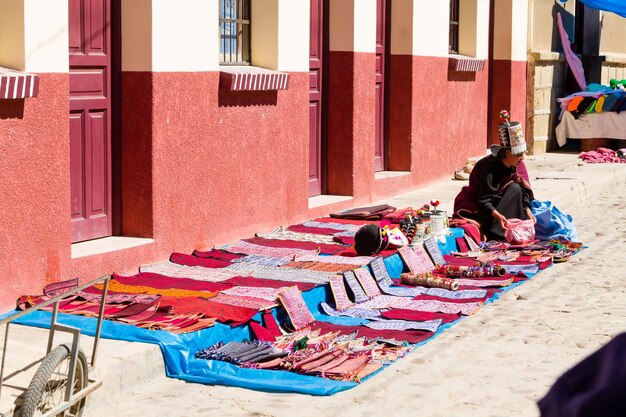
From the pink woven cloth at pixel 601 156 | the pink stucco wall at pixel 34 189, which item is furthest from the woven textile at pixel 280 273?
the pink woven cloth at pixel 601 156

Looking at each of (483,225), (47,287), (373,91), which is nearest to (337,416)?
(47,287)

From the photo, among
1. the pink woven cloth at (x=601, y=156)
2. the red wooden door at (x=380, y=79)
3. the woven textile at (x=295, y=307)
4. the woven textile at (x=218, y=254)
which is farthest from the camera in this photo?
the pink woven cloth at (x=601, y=156)

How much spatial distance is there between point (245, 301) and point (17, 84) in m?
1.90

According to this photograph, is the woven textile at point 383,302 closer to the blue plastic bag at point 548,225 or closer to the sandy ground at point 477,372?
the sandy ground at point 477,372

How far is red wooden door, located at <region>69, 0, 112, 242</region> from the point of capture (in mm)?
7301

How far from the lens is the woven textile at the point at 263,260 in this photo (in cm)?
804

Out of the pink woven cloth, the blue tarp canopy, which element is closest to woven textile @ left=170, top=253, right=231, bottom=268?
the blue tarp canopy

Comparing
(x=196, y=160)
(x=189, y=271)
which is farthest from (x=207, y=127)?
(x=189, y=271)

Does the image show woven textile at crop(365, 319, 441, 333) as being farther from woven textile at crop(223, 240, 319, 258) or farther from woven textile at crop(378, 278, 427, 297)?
woven textile at crop(223, 240, 319, 258)

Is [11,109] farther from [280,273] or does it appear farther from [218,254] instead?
[218,254]

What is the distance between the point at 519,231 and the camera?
384 inches

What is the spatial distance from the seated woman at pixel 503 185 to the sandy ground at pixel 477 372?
1.53 meters

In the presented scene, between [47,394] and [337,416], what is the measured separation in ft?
4.75

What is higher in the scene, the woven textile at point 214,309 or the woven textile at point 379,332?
the woven textile at point 214,309
